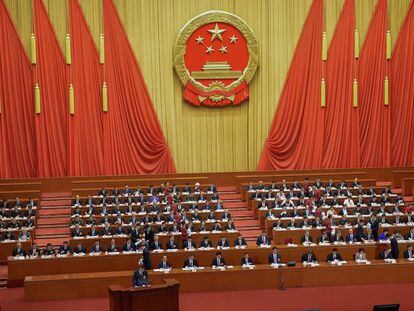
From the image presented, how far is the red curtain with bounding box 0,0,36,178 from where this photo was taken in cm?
1883

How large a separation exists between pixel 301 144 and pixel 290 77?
1.89m

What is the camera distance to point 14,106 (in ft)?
62.2

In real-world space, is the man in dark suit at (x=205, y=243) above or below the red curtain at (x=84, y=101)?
below

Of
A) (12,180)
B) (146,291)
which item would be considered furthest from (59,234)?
(146,291)

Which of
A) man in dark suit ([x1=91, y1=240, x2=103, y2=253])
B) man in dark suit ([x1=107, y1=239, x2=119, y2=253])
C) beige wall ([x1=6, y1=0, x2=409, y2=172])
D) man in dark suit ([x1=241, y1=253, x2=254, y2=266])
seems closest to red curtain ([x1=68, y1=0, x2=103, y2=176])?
beige wall ([x1=6, y1=0, x2=409, y2=172])

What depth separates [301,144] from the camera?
790 inches

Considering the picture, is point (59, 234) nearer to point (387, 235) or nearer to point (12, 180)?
point (12, 180)

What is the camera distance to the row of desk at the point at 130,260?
1328cm

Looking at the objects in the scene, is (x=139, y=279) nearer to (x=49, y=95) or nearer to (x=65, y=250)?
(x=65, y=250)

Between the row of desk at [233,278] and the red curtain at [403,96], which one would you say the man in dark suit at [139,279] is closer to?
the row of desk at [233,278]

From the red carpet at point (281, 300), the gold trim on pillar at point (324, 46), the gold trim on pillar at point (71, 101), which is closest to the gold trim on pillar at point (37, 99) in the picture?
the gold trim on pillar at point (71, 101)

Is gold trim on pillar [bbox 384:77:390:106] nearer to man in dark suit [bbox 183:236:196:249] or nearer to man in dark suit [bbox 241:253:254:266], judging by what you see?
man in dark suit [bbox 183:236:196:249]

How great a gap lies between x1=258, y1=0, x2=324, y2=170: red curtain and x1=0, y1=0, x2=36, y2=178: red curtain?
20.9 ft

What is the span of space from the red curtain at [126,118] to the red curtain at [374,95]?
5.56 metres
